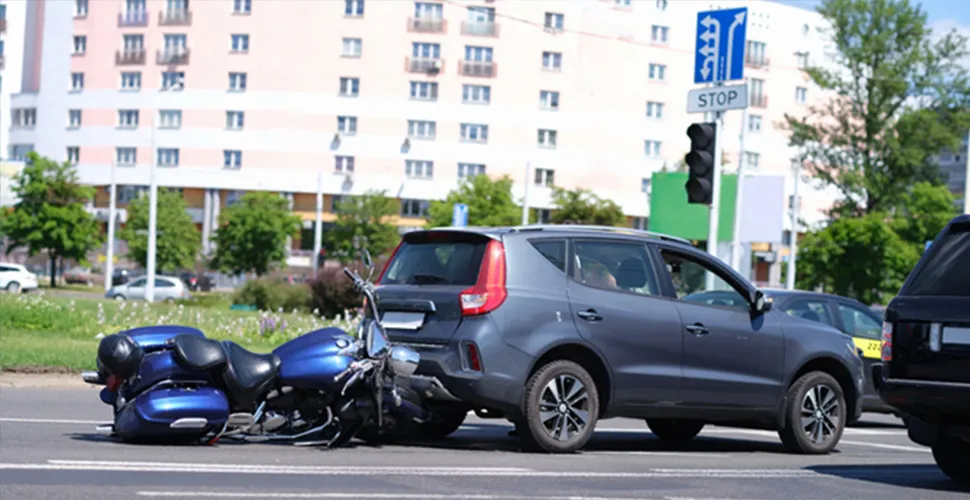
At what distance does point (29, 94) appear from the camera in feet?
259

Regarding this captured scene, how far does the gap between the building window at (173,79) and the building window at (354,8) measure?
881 centimetres

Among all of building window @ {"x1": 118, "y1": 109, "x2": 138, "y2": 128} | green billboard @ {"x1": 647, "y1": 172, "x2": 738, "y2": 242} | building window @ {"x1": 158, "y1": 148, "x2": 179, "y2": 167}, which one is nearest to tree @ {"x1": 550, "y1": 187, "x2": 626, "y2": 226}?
building window @ {"x1": 158, "y1": 148, "x2": 179, "y2": 167}

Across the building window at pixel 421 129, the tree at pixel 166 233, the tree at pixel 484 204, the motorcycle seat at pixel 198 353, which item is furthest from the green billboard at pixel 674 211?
the tree at pixel 166 233

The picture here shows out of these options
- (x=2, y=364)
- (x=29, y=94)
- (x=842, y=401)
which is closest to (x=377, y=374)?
(x=842, y=401)

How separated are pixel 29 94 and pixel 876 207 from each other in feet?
160

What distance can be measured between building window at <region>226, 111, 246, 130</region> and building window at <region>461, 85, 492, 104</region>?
12400 mm

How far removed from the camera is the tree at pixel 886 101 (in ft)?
216

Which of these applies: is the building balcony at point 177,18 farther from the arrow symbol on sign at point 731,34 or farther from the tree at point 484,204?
the arrow symbol on sign at point 731,34

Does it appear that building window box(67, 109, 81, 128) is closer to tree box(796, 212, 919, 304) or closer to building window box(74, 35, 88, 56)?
building window box(74, 35, 88, 56)

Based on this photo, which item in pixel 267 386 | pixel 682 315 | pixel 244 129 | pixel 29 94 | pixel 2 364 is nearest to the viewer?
pixel 267 386

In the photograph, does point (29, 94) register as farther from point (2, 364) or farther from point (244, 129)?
point (2, 364)

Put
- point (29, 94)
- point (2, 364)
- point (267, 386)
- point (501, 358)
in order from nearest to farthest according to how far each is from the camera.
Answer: point (267, 386)
point (501, 358)
point (2, 364)
point (29, 94)

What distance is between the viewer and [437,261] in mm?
10906

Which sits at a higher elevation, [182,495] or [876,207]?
[876,207]
